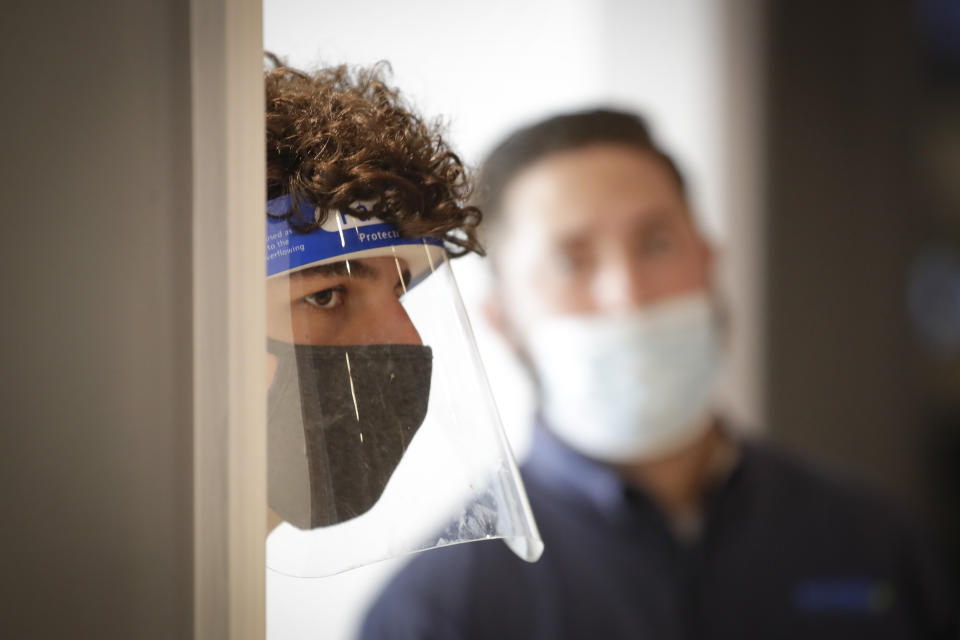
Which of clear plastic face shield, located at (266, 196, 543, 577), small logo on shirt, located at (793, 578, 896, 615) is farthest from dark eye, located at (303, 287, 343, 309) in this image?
small logo on shirt, located at (793, 578, 896, 615)

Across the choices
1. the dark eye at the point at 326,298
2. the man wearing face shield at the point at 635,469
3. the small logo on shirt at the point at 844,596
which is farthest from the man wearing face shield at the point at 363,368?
the small logo on shirt at the point at 844,596

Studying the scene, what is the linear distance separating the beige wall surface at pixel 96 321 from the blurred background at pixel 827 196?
1.43m

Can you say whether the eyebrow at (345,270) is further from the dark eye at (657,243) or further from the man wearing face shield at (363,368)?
the dark eye at (657,243)

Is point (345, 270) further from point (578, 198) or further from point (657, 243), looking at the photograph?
point (657, 243)

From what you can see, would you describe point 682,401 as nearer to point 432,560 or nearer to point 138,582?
point 432,560

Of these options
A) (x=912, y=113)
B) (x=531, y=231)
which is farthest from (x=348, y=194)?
(x=912, y=113)

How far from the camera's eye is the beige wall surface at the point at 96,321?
12.3 inches

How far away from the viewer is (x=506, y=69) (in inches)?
38.4

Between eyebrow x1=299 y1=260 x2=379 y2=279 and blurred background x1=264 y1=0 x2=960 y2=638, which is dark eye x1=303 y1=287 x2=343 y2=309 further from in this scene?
blurred background x1=264 y1=0 x2=960 y2=638

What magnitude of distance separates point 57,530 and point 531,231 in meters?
0.80

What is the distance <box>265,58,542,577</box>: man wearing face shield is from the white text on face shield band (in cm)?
69

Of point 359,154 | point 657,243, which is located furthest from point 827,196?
point 359,154

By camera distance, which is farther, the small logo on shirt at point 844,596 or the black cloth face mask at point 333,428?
the small logo on shirt at point 844,596

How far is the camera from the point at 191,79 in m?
A: 0.34
